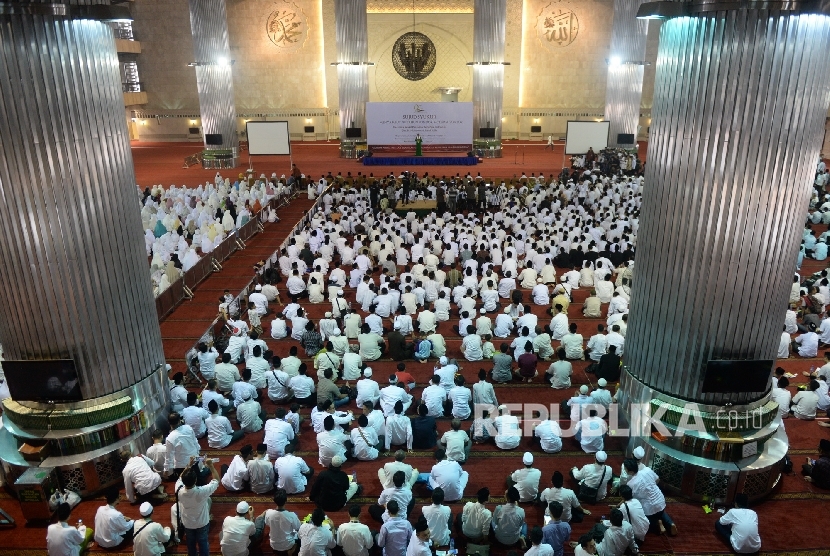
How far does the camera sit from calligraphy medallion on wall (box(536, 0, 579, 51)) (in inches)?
982

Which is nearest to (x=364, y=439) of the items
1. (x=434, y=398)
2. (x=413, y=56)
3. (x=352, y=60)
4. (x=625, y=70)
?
(x=434, y=398)

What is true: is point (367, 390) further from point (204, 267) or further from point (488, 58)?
point (488, 58)

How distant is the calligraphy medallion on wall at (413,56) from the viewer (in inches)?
998

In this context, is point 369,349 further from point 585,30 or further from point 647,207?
point 585,30

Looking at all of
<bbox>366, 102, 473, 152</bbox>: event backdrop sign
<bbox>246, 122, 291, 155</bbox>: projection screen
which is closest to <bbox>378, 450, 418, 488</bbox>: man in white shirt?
<bbox>246, 122, 291, 155</bbox>: projection screen

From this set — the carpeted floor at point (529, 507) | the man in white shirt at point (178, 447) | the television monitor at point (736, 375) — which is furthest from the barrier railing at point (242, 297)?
the television monitor at point (736, 375)

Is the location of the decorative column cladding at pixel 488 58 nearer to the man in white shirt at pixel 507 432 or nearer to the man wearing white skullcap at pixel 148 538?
the man in white shirt at pixel 507 432

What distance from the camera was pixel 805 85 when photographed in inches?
189

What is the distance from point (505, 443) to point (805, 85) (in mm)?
4051

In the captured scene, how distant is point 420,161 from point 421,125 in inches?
47.8

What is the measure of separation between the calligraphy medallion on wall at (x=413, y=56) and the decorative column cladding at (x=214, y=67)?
26.2ft

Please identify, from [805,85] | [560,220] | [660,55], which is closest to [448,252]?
[560,220]

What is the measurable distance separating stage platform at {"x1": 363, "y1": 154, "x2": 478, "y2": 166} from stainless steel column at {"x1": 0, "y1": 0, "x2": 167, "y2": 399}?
1482cm

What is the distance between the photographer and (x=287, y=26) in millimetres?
25094
